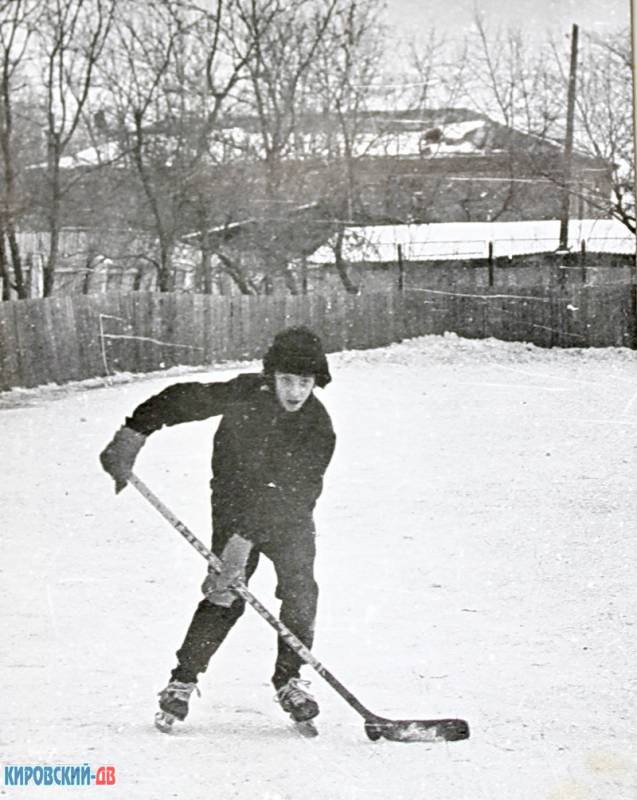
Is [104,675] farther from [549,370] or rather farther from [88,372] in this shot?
[549,370]

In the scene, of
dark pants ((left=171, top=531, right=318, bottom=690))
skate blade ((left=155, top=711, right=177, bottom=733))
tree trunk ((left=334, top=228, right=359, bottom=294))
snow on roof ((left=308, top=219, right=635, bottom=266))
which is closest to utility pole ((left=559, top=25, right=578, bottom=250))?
snow on roof ((left=308, top=219, right=635, bottom=266))

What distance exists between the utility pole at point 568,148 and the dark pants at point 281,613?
2.72 feet

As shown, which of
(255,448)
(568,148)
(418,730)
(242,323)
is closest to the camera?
(418,730)

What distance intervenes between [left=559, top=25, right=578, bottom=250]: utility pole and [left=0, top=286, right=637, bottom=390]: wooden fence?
0.43 ft

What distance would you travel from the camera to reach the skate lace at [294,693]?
256cm

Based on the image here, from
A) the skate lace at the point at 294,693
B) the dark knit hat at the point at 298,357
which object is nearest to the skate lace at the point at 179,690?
the skate lace at the point at 294,693

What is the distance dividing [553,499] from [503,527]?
0.41ft

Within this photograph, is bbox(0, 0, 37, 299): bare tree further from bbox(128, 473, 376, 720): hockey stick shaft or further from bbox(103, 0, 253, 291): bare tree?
bbox(128, 473, 376, 720): hockey stick shaft

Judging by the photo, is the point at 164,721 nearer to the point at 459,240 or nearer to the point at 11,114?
the point at 459,240

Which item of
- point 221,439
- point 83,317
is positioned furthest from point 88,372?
point 221,439

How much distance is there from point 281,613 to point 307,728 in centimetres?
21

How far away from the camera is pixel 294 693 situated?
2564 mm

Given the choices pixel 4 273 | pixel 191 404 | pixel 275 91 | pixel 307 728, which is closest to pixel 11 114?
pixel 4 273

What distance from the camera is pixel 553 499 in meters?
2.77
